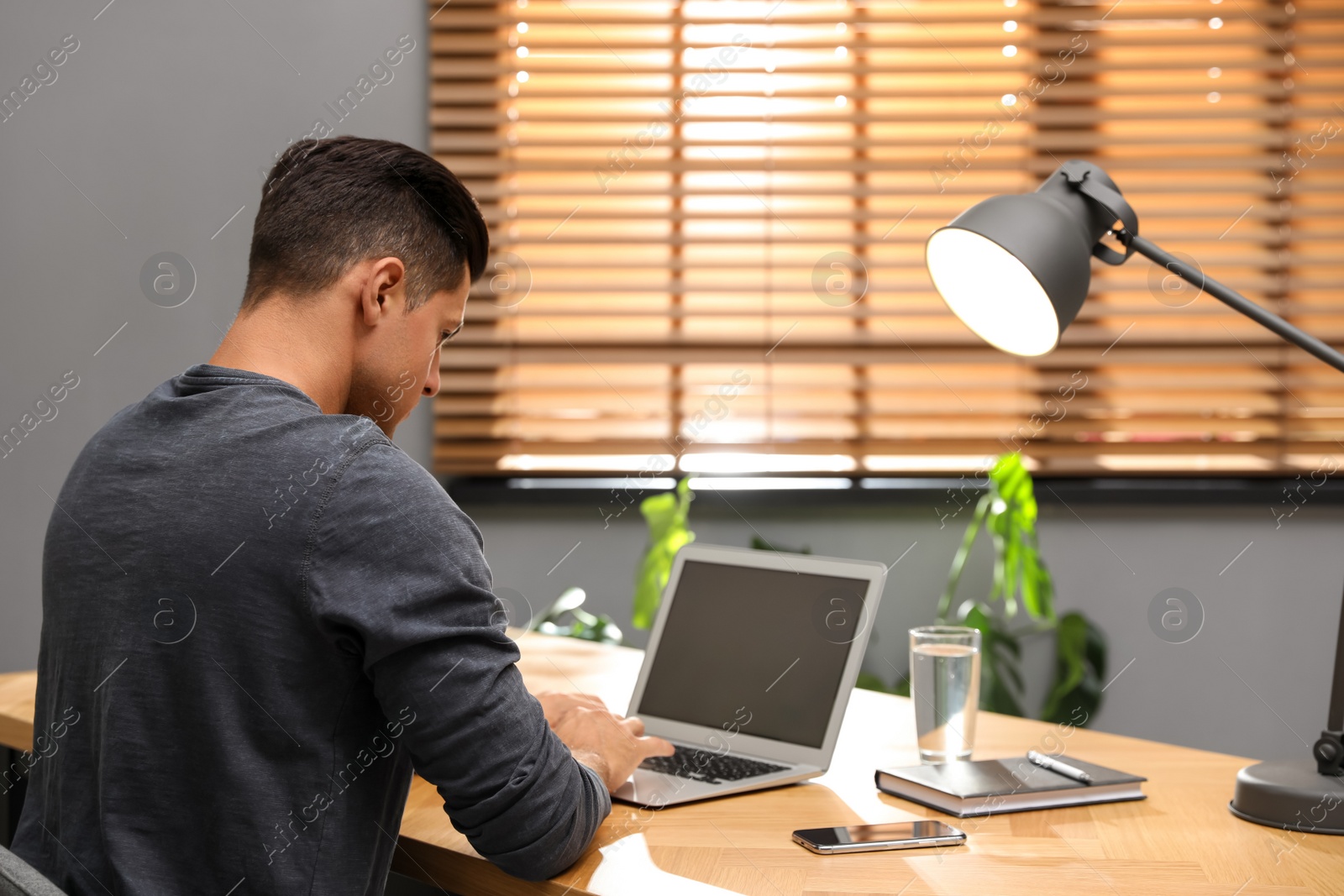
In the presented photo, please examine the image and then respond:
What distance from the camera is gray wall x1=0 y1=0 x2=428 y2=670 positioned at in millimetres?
2652

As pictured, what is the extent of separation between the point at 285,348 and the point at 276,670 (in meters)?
0.29

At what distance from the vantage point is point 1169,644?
263 cm

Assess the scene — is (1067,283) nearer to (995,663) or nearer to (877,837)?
(877,837)

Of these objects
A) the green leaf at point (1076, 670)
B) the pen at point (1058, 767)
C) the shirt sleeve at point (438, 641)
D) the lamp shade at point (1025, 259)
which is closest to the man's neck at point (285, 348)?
the shirt sleeve at point (438, 641)

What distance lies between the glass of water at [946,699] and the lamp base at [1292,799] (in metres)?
0.28

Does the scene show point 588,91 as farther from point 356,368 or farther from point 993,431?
point 356,368

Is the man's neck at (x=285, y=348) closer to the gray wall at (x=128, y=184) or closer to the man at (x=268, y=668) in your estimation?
the man at (x=268, y=668)

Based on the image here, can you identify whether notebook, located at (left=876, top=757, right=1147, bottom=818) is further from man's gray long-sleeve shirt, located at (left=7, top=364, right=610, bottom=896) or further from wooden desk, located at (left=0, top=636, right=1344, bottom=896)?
man's gray long-sleeve shirt, located at (left=7, top=364, right=610, bottom=896)

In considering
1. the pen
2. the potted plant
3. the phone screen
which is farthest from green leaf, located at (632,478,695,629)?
the phone screen

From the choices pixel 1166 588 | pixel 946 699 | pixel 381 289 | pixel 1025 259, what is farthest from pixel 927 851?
pixel 1166 588

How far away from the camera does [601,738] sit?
117cm

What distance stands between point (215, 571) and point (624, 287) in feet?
6.32

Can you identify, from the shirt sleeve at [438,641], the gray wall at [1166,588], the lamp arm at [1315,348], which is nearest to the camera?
the shirt sleeve at [438,641]

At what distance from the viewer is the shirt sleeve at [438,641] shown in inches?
34.5
